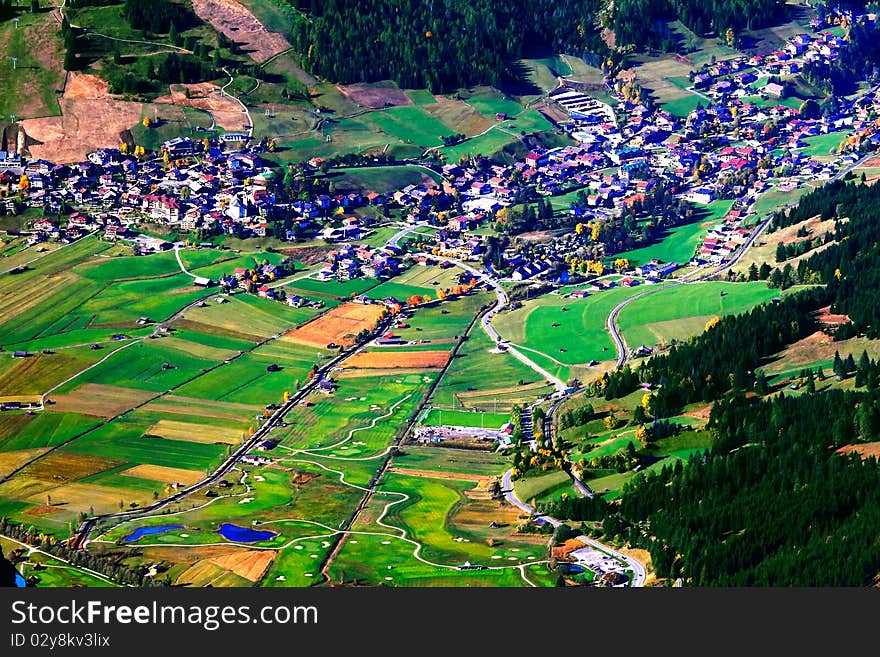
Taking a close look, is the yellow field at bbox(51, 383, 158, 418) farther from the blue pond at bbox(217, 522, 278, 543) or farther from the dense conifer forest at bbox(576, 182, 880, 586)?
the dense conifer forest at bbox(576, 182, 880, 586)

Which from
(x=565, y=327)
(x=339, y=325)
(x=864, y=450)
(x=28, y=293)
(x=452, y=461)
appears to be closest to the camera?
(x=864, y=450)


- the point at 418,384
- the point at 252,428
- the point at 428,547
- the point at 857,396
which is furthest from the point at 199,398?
the point at 857,396

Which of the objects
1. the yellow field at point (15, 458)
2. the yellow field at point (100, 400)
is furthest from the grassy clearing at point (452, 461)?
the yellow field at point (15, 458)

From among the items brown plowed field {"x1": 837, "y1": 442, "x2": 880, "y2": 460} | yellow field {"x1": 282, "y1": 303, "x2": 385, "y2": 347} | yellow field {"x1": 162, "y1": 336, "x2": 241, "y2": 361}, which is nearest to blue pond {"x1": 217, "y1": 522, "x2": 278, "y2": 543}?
yellow field {"x1": 162, "y1": 336, "x2": 241, "y2": 361}

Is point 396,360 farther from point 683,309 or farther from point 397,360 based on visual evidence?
point 683,309

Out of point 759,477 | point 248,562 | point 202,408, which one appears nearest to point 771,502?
point 759,477

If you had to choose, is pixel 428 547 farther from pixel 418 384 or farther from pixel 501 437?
pixel 418 384
